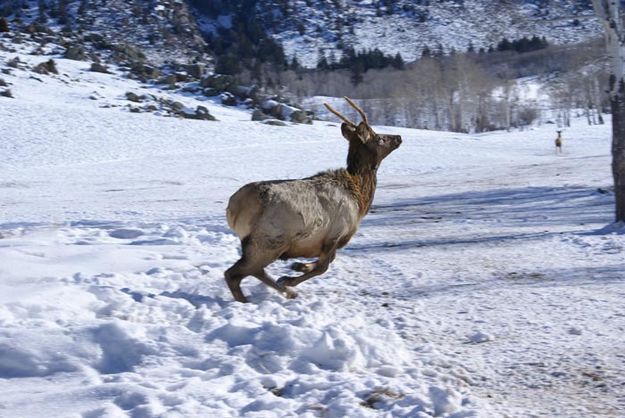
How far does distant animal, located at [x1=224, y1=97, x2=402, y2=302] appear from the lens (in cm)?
616

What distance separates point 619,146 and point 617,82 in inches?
36.1

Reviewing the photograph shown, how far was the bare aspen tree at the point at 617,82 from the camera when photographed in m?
10.5

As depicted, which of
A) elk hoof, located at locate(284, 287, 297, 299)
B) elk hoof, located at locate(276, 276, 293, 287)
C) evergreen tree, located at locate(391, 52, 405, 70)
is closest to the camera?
elk hoof, located at locate(284, 287, 297, 299)

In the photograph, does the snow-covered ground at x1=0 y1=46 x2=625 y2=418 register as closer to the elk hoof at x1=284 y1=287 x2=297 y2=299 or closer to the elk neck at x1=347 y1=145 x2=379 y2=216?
the elk hoof at x1=284 y1=287 x2=297 y2=299

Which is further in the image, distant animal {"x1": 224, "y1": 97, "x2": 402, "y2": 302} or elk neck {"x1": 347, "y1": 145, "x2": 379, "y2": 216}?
elk neck {"x1": 347, "y1": 145, "x2": 379, "y2": 216}

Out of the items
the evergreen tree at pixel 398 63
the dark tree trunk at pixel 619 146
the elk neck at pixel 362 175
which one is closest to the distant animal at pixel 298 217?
the elk neck at pixel 362 175

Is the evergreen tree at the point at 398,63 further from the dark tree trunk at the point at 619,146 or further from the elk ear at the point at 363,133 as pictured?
the elk ear at the point at 363,133

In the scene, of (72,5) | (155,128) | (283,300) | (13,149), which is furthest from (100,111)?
(72,5)

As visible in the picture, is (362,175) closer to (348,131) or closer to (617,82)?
(348,131)

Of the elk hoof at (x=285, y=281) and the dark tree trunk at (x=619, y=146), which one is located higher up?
the dark tree trunk at (x=619, y=146)

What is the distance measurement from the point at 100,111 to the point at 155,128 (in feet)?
12.4

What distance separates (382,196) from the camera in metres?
19.9

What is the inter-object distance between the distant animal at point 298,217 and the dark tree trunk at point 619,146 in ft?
16.7

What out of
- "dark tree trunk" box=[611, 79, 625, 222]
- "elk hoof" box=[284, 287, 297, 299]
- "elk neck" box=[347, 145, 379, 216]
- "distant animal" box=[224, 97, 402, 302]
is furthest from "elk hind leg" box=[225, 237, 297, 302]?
"dark tree trunk" box=[611, 79, 625, 222]
